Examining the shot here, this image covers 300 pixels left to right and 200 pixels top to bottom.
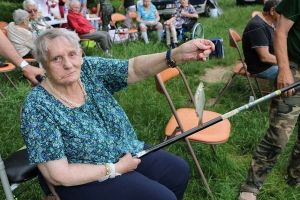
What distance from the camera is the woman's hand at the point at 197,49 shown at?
1.80 metres

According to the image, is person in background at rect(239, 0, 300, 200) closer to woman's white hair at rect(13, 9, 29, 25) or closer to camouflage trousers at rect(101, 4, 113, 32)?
woman's white hair at rect(13, 9, 29, 25)

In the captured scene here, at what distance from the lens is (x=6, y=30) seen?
5.13 m

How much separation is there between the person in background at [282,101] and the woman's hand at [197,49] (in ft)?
2.03

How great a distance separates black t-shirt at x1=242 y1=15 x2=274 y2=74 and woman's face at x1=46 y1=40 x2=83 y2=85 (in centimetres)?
249

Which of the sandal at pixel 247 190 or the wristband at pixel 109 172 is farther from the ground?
the wristband at pixel 109 172

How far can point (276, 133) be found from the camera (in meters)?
2.24

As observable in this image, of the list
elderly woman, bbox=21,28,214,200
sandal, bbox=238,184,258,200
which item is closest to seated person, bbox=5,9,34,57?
elderly woman, bbox=21,28,214,200

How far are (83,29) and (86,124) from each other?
507cm

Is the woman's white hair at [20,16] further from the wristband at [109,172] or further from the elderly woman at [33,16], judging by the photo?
the wristband at [109,172]

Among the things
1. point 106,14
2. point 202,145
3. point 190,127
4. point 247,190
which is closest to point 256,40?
point 202,145

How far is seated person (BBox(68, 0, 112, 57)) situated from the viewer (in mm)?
6387

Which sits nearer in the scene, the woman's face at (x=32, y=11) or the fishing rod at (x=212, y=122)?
the fishing rod at (x=212, y=122)

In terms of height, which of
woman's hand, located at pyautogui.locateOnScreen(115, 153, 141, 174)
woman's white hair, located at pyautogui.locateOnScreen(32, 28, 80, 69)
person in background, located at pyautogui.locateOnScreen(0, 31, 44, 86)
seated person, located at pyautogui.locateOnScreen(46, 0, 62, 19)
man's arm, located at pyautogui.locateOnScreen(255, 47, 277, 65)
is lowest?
man's arm, located at pyautogui.locateOnScreen(255, 47, 277, 65)

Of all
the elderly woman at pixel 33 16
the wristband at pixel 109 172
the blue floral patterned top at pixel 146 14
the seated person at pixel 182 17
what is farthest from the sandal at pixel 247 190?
the blue floral patterned top at pixel 146 14
